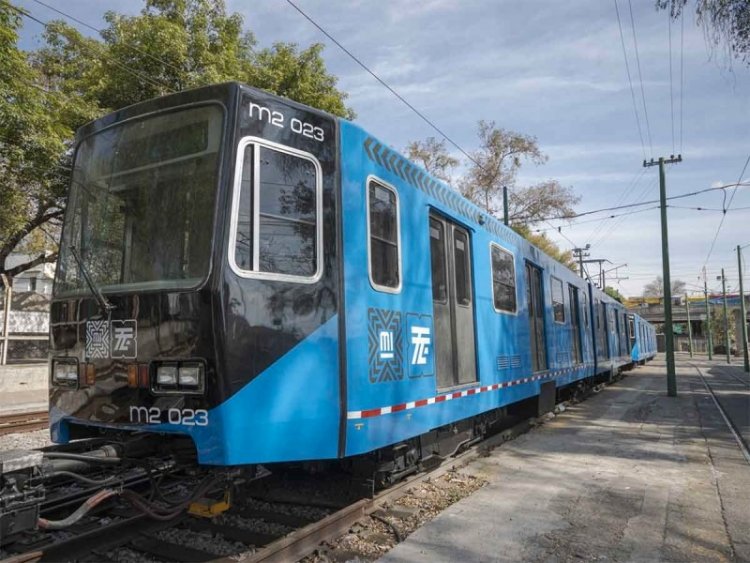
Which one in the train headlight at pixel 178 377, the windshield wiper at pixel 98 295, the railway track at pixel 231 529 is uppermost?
the windshield wiper at pixel 98 295

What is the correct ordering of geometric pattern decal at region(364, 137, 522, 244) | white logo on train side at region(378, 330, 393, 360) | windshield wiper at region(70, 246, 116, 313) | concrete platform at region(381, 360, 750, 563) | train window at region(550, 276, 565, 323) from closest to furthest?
windshield wiper at region(70, 246, 116, 313), concrete platform at region(381, 360, 750, 563), white logo on train side at region(378, 330, 393, 360), geometric pattern decal at region(364, 137, 522, 244), train window at region(550, 276, 565, 323)

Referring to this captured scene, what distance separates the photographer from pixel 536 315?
9852mm

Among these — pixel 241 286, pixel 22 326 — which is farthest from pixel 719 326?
pixel 241 286

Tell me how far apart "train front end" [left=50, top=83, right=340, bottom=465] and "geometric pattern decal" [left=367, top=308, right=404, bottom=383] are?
17.3 inches

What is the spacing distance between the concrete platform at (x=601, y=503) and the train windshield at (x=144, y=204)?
103 inches

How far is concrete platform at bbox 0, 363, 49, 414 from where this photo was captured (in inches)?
550

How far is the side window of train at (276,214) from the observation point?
3914 mm

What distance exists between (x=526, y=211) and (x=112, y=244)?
99.6 ft

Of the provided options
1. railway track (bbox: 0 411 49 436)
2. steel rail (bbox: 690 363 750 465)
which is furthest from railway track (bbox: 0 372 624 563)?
steel rail (bbox: 690 363 750 465)

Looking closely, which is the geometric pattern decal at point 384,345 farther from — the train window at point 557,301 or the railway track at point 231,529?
the train window at point 557,301

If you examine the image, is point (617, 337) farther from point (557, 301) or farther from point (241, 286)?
point (241, 286)

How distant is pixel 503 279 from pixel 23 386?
13.4m

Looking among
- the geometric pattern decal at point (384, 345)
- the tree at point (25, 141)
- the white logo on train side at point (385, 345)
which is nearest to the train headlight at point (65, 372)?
the geometric pattern decal at point (384, 345)

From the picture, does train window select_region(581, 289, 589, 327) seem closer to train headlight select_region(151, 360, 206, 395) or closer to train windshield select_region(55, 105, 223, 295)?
train windshield select_region(55, 105, 223, 295)
